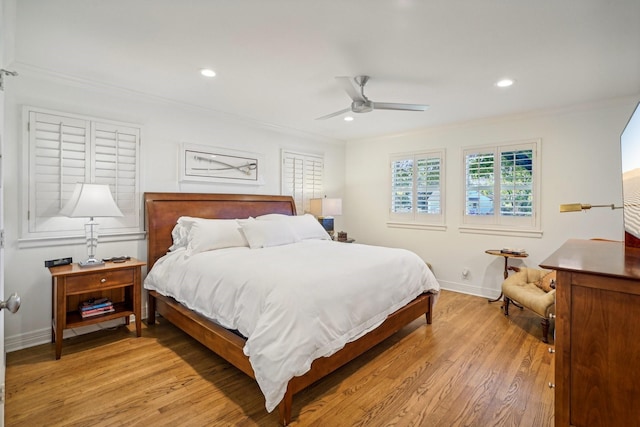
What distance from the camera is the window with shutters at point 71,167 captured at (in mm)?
2756

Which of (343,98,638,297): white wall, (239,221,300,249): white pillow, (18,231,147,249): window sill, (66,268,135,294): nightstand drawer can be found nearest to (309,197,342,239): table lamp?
(343,98,638,297): white wall

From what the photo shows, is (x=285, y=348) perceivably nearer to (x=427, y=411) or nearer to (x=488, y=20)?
(x=427, y=411)

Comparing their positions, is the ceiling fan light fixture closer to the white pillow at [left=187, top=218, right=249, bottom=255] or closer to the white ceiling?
the white ceiling

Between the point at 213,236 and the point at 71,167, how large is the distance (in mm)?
1463

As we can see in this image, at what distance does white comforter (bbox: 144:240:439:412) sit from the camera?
1.84 m

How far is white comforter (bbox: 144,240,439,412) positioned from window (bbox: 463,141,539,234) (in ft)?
5.62

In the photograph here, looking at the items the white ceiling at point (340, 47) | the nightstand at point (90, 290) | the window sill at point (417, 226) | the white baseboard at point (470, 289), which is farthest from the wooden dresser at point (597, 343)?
the window sill at point (417, 226)

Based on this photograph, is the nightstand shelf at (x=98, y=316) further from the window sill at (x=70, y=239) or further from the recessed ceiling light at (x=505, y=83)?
the recessed ceiling light at (x=505, y=83)

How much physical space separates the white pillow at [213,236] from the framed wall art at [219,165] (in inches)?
31.3

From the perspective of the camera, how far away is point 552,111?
148 inches

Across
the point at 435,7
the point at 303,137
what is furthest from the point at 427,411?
the point at 303,137

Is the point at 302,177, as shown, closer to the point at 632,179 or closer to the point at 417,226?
the point at 417,226

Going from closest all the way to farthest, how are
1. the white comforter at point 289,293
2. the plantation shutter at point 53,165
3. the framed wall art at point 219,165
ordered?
the white comforter at point 289,293 < the plantation shutter at point 53,165 < the framed wall art at point 219,165

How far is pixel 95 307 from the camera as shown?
2.82m
